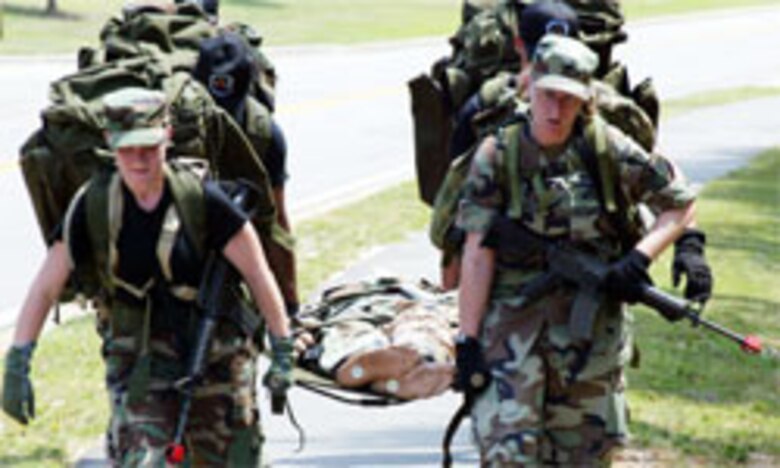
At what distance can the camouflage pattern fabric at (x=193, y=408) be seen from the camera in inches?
278

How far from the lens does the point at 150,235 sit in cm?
689

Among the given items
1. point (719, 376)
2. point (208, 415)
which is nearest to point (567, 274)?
point (208, 415)

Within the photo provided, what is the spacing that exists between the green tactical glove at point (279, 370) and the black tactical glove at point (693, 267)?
1.43m

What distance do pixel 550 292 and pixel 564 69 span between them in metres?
0.79

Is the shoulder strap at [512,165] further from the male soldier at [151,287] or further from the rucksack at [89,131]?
the rucksack at [89,131]

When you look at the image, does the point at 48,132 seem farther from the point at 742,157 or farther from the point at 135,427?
the point at 742,157

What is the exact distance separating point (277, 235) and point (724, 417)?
10.5ft

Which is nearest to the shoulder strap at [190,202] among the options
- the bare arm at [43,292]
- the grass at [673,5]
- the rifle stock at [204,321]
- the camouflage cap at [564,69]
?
the rifle stock at [204,321]

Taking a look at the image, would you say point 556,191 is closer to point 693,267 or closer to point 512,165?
point 512,165

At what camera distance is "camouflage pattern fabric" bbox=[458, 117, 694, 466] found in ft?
22.8

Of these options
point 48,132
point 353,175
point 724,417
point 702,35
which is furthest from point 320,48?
point 48,132

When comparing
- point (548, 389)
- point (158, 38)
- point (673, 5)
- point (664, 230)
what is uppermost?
point (158, 38)

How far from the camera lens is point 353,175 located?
21.5m

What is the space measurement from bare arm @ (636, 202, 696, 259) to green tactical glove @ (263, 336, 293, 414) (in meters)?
1.29
